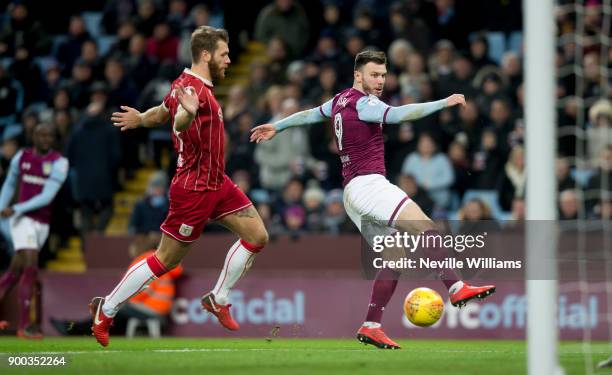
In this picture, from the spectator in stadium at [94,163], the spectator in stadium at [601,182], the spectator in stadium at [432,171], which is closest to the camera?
the spectator in stadium at [601,182]

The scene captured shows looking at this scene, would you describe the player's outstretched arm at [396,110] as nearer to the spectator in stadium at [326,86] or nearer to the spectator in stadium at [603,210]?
the spectator in stadium at [603,210]

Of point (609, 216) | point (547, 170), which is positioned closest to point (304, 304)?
point (609, 216)

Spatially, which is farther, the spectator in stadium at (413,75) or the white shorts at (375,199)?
the spectator in stadium at (413,75)

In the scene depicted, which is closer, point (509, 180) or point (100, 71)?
point (509, 180)

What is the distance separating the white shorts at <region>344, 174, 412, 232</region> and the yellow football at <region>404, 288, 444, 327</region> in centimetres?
64

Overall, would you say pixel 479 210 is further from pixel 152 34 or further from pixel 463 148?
pixel 152 34

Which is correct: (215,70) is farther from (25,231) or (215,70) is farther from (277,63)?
(277,63)

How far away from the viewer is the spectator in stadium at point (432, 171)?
1553cm

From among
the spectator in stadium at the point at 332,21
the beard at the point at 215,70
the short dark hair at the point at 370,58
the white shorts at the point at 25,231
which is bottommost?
the white shorts at the point at 25,231

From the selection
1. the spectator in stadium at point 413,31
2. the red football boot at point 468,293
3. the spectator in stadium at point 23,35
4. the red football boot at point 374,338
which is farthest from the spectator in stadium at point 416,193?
the spectator in stadium at point 23,35

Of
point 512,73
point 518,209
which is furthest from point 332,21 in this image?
point 518,209

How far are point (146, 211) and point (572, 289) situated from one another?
5.88m

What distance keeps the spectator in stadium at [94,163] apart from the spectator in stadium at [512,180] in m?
5.64

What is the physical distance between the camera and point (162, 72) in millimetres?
18375
